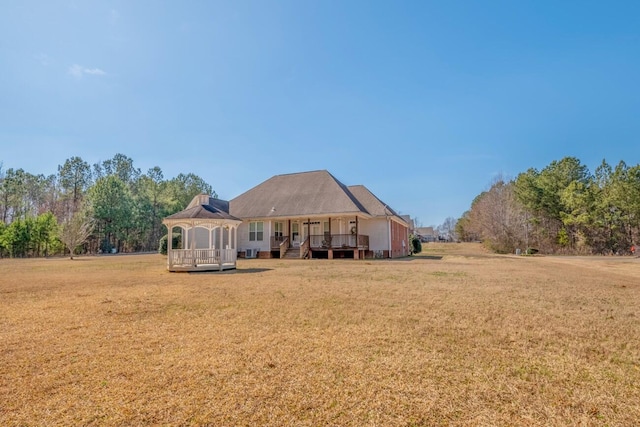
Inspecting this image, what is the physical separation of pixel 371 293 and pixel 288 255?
1501 centimetres

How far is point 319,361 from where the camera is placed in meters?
3.64

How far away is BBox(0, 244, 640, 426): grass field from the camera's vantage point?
262 centimetres

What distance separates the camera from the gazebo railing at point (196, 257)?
13.6 m

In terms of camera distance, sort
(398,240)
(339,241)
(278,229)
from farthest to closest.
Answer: (398,240) → (278,229) → (339,241)

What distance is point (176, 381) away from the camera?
10.4 feet

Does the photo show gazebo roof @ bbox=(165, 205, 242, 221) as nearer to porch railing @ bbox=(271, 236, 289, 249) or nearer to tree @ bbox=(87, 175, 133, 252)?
porch railing @ bbox=(271, 236, 289, 249)

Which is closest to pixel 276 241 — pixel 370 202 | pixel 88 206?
pixel 370 202

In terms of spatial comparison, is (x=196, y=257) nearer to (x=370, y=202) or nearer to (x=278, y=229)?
(x=278, y=229)

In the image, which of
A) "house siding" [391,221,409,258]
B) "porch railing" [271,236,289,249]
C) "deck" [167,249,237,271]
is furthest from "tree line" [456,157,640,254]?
"deck" [167,249,237,271]

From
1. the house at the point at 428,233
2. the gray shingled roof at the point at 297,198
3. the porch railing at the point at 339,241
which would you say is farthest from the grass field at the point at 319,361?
the house at the point at 428,233

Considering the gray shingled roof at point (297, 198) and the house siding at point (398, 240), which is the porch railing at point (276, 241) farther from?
the house siding at point (398, 240)

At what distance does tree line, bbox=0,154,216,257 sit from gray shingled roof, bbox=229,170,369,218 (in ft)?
59.5

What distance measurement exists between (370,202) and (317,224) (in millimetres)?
4459

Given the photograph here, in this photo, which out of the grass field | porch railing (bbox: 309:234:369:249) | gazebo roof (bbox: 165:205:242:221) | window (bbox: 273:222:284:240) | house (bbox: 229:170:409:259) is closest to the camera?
the grass field
